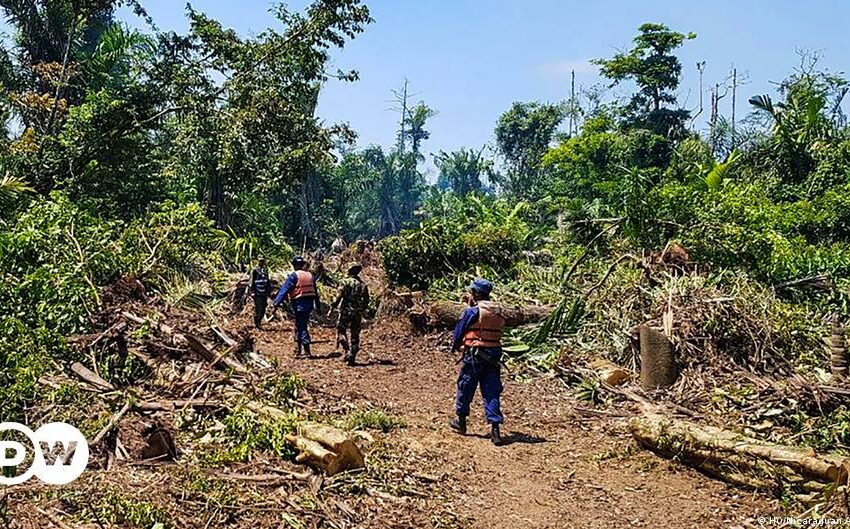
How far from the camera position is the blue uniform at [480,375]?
6910 mm

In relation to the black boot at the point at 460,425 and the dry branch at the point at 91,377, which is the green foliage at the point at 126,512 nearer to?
the dry branch at the point at 91,377

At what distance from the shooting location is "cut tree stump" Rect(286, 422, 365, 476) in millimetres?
5242

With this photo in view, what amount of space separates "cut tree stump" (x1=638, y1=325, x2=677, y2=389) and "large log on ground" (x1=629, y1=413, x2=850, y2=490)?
191 cm

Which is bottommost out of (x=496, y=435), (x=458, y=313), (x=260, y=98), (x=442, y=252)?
(x=496, y=435)

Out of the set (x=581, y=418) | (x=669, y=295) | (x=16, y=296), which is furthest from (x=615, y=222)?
(x=16, y=296)

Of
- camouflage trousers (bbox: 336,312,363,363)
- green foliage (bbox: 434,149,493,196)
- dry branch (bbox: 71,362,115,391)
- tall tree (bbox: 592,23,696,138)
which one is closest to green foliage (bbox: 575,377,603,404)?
camouflage trousers (bbox: 336,312,363,363)

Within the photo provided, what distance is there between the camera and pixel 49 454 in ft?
16.5

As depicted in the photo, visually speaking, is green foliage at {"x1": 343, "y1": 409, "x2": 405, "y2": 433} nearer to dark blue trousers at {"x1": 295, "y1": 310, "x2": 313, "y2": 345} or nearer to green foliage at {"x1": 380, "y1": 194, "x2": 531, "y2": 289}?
dark blue trousers at {"x1": 295, "y1": 310, "x2": 313, "y2": 345}

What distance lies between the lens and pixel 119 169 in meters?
18.5

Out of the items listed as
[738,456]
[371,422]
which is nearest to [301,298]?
[371,422]

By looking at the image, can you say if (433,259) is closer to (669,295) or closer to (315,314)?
(315,314)

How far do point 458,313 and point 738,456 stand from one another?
23.9 feet

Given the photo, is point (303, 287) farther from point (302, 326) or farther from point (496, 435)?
point (496, 435)

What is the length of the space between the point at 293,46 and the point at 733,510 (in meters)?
15.5
